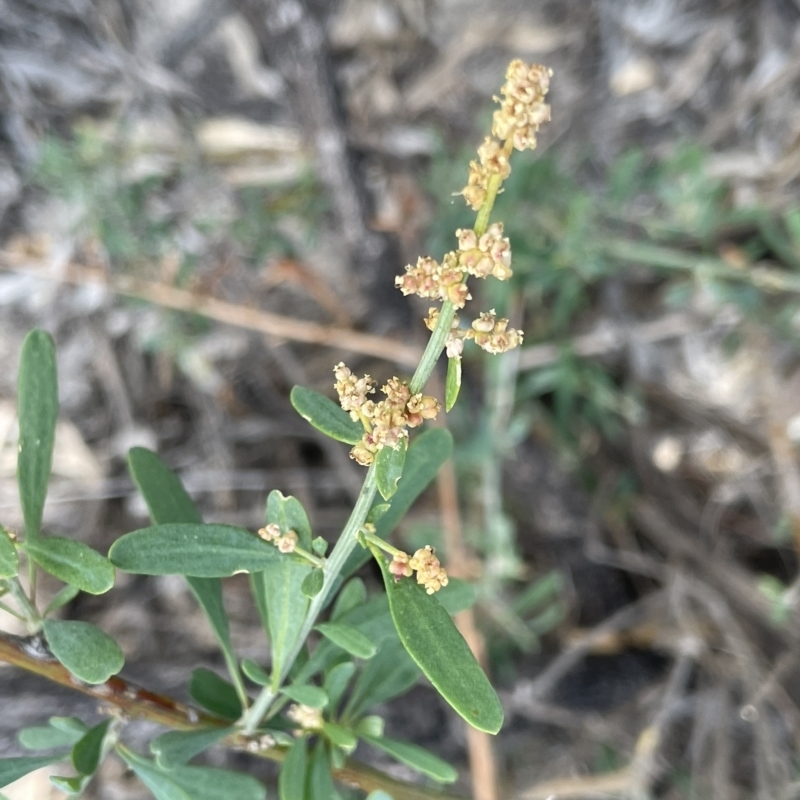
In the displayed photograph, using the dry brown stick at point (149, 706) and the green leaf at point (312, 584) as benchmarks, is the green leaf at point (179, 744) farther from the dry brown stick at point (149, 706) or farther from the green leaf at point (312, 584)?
the green leaf at point (312, 584)

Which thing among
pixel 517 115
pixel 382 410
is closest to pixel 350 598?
pixel 382 410

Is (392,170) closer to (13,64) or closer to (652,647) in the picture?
(13,64)

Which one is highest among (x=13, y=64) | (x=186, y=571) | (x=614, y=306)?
(x=13, y=64)

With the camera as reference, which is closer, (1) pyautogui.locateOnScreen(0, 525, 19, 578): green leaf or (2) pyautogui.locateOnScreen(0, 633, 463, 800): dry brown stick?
(1) pyautogui.locateOnScreen(0, 525, 19, 578): green leaf

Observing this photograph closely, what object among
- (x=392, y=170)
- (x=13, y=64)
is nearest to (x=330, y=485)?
(x=392, y=170)

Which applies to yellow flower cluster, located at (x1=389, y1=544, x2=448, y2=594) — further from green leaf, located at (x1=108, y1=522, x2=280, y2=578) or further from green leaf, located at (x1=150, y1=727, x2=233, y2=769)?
green leaf, located at (x1=150, y1=727, x2=233, y2=769)

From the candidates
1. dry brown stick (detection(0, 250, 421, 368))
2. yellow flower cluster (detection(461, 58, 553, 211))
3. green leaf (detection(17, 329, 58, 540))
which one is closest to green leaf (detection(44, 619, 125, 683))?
green leaf (detection(17, 329, 58, 540))
